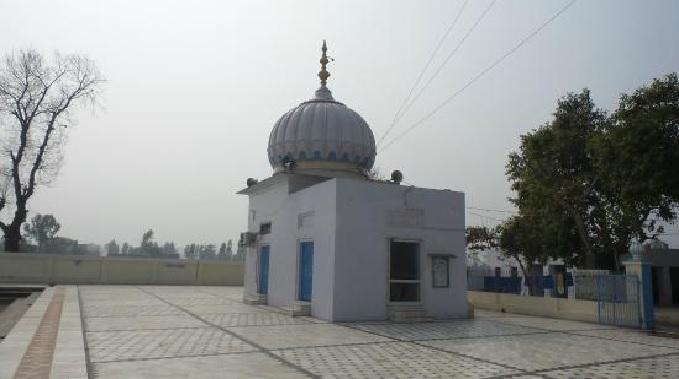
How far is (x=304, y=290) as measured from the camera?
15.6 m

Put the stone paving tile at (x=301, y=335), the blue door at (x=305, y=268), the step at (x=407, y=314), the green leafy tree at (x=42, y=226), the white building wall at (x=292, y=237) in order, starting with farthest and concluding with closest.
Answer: the green leafy tree at (x=42, y=226) < the blue door at (x=305, y=268) < the white building wall at (x=292, y=237) < the step at (x=407, y=314) < the stone paving tile at (x=301, y=335)

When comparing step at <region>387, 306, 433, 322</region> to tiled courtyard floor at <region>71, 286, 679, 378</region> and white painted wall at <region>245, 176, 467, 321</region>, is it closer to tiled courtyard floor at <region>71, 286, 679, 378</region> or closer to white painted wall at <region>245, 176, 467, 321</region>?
white painted wall at <region>245, 176, 467, 321</region>

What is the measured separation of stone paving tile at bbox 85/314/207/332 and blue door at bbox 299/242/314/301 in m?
3.42

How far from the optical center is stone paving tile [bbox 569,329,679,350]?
10.8 m

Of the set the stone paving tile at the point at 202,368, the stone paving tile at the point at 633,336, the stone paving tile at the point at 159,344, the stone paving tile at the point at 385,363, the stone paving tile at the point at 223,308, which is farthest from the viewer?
the stone paving tile at the point at 223,308

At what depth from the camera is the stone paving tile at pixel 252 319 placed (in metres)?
12.7

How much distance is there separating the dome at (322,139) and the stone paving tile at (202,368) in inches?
412

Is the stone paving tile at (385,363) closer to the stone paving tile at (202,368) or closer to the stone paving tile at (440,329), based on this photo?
the stone paving tile at (202,368)

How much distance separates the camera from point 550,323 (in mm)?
14172

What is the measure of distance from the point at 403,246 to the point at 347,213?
207 centimetres

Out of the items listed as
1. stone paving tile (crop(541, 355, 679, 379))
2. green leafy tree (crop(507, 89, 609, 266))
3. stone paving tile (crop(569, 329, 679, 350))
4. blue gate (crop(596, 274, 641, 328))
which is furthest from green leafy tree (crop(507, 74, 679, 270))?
stone paving tile (crop(541, 355, 679, 379))

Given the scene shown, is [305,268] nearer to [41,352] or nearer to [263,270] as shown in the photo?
[263,270]

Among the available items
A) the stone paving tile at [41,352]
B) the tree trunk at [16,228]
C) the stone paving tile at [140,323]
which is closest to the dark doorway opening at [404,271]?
the stone paving tile at [140,323]

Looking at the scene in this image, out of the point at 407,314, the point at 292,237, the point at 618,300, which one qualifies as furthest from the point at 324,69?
the point at 618,300
